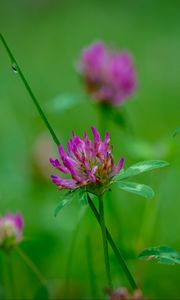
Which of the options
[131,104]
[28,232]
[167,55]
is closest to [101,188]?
[28,232]

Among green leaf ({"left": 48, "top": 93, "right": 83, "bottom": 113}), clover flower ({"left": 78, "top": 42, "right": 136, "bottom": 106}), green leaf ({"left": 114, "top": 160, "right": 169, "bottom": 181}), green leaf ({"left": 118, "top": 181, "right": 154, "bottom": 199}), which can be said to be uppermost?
clover flower ({"left": 78, "top": 42, "right": 136, "bottom": 106})

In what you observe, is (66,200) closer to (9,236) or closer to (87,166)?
(87,166)

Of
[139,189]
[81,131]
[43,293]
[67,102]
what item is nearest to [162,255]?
[139,189]

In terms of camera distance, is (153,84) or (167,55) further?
(167,55)

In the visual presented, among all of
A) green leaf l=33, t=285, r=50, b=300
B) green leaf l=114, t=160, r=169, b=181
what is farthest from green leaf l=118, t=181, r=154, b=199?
green leaf l=33, t=285, r=50, b=300

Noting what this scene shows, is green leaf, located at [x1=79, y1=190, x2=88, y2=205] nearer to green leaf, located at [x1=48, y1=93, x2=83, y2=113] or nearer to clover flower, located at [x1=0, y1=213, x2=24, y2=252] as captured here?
clover flower, located at [x1=0, y1=213, x2=24, y2=252]

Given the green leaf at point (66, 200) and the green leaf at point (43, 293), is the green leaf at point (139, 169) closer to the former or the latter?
the green leaf at point (66, 200)

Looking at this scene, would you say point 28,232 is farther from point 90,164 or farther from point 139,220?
point 90,164
